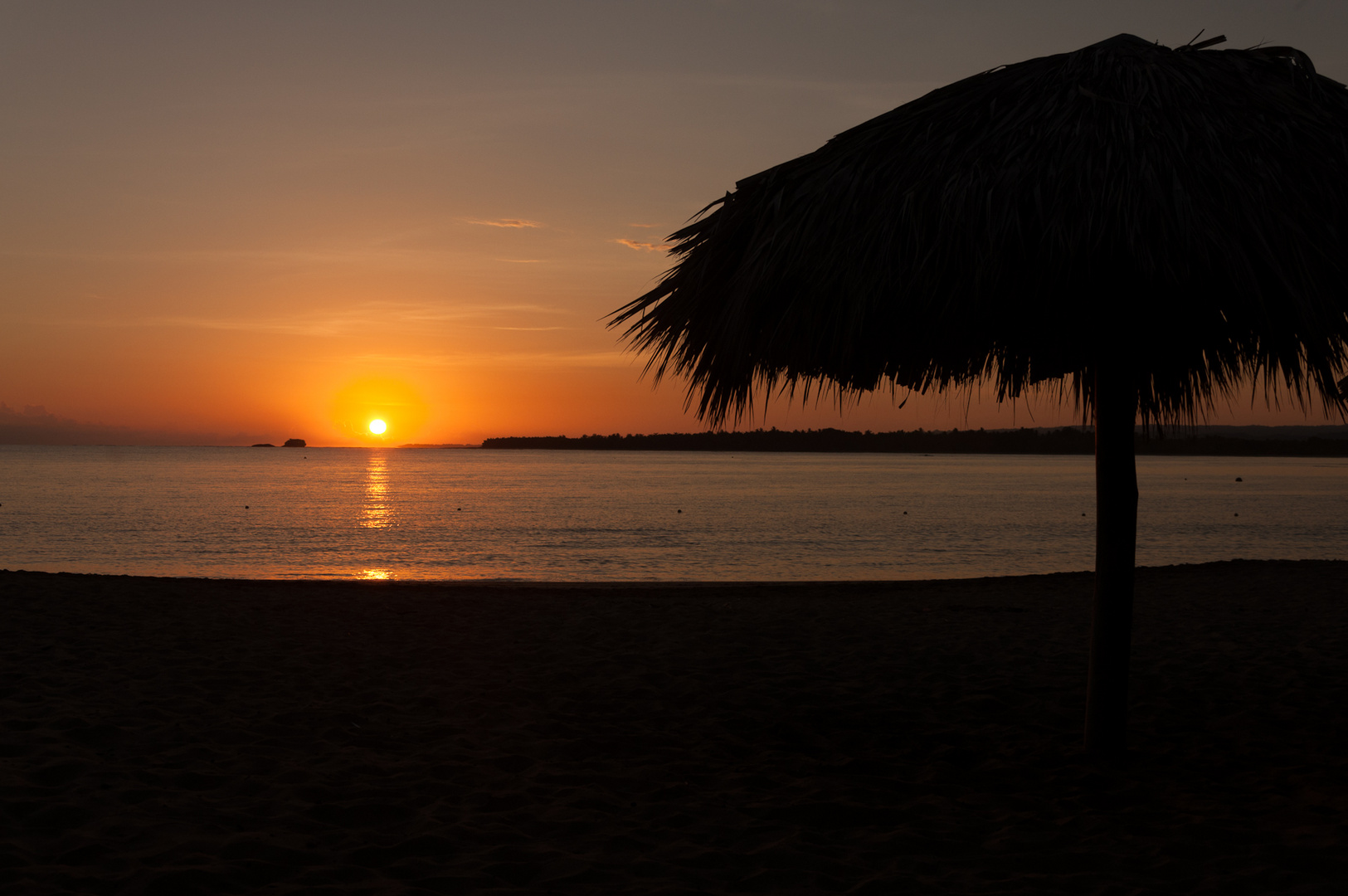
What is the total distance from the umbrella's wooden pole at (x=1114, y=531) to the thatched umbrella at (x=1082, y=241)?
0.04 ft

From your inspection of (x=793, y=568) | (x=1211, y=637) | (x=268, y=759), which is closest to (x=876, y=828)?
(x=268, y=759)

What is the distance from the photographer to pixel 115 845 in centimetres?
408

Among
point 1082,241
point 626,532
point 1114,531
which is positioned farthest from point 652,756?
point 626,532

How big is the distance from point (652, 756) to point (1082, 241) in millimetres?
3841

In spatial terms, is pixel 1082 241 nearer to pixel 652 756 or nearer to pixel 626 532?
pixel 652 756

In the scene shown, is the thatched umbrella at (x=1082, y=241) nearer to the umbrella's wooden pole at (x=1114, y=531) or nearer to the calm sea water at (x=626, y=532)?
the umbrella's wooden pole at (x=1114, y=531)

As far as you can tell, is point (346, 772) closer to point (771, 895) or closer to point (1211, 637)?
point (771, 895)

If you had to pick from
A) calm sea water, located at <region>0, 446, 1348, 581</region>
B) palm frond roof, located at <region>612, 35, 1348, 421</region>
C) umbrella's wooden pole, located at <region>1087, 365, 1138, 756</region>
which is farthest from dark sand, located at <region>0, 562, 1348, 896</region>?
calm sea water, located at <region>0, 446, 1348, 581</region>

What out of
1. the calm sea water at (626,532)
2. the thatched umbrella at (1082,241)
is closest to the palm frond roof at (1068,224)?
the thatched umbrella at (1082,241)

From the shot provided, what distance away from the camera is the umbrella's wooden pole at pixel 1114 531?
16.5 ft

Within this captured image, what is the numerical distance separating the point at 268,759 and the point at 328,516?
131 feet

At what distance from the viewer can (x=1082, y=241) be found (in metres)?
4.04

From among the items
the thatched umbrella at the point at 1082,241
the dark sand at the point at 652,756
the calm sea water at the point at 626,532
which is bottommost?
the calm sea water at the point at 626,532

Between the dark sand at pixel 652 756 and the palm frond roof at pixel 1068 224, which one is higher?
the palm frond roof at pixel 1068 224
